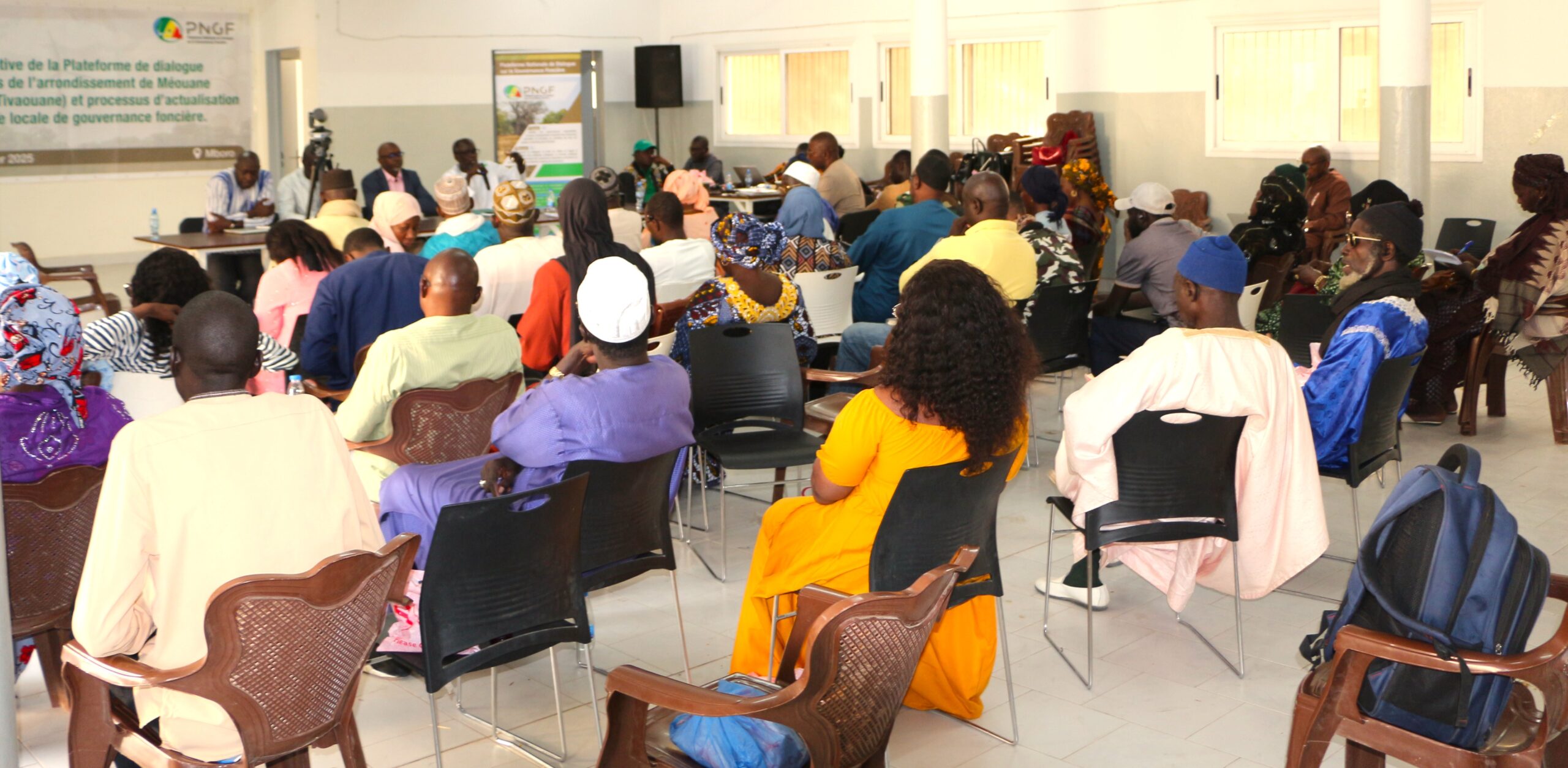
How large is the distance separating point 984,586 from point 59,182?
1147cm

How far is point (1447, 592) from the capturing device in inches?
96.7

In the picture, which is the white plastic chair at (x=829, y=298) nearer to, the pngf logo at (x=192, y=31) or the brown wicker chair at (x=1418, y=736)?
the brown wicker chair at (x=1418, y=736)

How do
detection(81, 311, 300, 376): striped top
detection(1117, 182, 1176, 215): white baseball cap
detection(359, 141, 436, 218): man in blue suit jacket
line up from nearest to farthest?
detection(81, 311, 300, 376): striped top < detection(1117, 182, 1176, 215): white baseball cap < detection(359, 141, 436, 218): man in blue suit jacket

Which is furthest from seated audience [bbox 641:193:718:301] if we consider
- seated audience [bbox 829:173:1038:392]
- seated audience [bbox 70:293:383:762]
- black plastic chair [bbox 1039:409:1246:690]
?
seated audience [bbox 70:293:383:762]

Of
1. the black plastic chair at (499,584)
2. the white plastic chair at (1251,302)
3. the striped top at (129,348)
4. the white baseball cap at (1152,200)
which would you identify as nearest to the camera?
the black plastic chair at (499,584)

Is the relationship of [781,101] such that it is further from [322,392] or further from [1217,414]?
[1217,414]

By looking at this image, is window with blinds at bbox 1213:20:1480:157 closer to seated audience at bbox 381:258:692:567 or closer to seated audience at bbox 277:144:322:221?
seated audience at bbox 277:144:322:221

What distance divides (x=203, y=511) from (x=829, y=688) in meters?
1.14

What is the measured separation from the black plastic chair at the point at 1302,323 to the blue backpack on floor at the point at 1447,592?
309 cm

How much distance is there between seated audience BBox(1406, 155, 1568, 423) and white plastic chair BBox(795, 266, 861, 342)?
9.41ft

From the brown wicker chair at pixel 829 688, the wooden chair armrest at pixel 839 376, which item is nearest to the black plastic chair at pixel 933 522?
the brown wicker chair at pixel 829 688

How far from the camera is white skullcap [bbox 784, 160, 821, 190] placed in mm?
8914

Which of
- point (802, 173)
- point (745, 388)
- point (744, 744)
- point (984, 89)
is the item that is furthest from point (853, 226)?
point (744, 744)

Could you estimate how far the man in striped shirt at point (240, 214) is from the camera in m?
8.86
